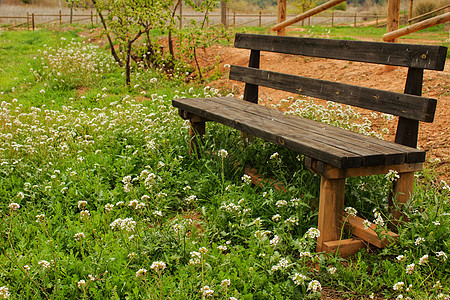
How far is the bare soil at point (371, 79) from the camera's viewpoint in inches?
199

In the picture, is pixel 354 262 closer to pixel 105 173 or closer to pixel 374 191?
pixel 374 191

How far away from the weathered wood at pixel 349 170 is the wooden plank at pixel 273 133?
0.25ft

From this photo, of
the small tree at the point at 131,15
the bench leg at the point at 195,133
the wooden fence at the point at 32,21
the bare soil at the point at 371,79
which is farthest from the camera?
the wooden fence at the point at 32,21

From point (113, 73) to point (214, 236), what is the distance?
Answer: 24.4 feet

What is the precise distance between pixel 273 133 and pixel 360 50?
116 centimetres

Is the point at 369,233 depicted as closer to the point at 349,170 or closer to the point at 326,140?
the point at 349,170

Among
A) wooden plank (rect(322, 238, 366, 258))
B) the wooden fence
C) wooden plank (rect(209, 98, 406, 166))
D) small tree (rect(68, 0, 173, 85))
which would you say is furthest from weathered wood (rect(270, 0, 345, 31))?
the wooden fence

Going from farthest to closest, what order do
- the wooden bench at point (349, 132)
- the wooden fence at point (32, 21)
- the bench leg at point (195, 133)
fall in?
the wooden fence at point (32, 21)
the bench leg at point (195, 133)
the wooden bench at point (349, 132)

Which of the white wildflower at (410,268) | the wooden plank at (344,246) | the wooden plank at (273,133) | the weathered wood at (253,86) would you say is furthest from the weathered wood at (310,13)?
the white wildflower at (410,268)

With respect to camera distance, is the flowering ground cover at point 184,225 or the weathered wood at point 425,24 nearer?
the flowering ground cover at point 184,225

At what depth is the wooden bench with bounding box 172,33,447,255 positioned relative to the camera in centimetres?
301

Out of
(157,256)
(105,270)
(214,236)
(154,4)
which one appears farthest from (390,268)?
(154,4)

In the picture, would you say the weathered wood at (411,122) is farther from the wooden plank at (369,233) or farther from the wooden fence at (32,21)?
the wooden fence at (32,21)

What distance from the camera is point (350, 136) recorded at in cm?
348
